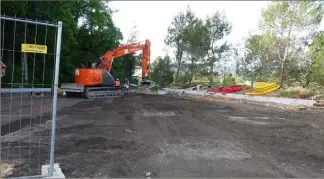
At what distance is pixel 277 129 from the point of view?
11000mm

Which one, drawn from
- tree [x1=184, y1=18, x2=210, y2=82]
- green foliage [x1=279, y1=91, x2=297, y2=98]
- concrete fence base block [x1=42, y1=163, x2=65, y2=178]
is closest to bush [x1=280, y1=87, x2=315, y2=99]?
green foliage [x1=279, y1=91, x2=297, y2=98]

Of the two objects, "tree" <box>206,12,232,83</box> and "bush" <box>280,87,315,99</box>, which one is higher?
"tree" <box>206,12,232,83</box>

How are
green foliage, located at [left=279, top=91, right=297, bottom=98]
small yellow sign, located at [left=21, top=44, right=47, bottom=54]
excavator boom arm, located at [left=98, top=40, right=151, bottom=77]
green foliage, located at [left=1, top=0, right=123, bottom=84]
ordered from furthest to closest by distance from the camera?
excavator boom arm, located at [left=98, top=40, right=151, bottom=77] < green foliage, located at [left=1, top=0, right=123, bottom=84] < green foliage, located at [left=279, top=91, right=297, bottom=98] < small yellow sign, located at [left=21, top=44, right=47, bottom=54]

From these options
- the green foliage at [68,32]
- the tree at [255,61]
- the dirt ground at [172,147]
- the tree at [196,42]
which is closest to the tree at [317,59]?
the tree at [255,61]

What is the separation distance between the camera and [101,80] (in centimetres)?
2456

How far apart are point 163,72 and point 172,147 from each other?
112 feet

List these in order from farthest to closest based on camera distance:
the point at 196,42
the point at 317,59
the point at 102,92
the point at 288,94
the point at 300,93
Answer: the point at 196,42, the point at 102,92, the point at 317,59, the point at 288,94, the point at 300,93

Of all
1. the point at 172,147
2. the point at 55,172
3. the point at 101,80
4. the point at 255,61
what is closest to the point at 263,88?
the point at 255,61

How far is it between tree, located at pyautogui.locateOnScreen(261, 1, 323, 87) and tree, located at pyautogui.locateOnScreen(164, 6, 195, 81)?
1607 cm

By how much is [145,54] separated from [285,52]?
10.7m

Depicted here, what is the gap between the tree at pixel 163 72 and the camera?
41938 mm

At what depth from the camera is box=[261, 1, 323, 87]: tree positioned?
23.7 metres

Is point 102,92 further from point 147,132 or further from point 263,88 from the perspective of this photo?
point 147,132

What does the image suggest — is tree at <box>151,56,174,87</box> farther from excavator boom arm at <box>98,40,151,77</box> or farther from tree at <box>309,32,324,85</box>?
tree at <box>309,32,324,85</box>
